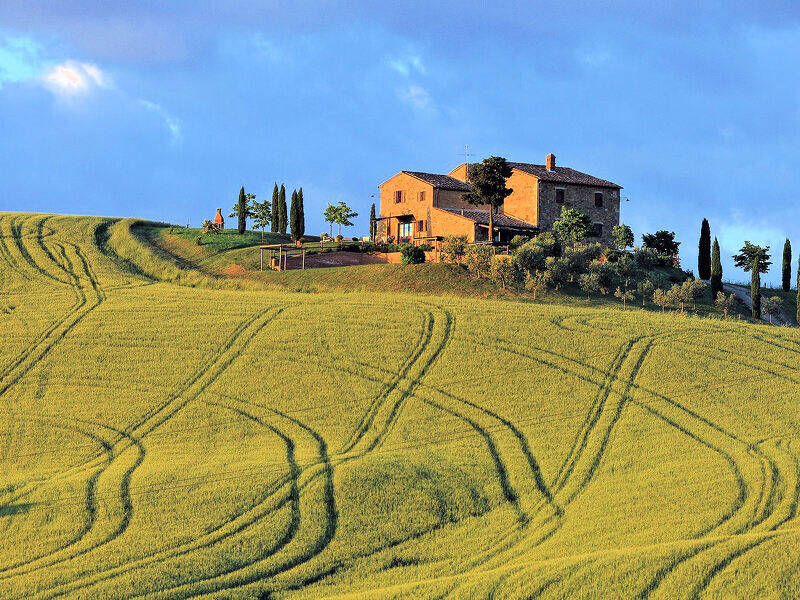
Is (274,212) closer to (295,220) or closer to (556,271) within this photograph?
(295,220)

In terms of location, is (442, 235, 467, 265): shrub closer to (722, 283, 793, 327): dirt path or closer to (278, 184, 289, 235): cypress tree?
(722, 283, 793, 327): dirt path

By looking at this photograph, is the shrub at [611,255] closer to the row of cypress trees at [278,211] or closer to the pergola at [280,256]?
the pergola at [280,256]

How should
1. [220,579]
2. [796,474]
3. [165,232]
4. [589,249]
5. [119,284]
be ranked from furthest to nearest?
[165,232] → [589,249] → [119,284] → [796,474] → [220,579]

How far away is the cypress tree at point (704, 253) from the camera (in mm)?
102500

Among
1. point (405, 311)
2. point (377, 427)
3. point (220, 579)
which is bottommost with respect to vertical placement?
point (220, 579)

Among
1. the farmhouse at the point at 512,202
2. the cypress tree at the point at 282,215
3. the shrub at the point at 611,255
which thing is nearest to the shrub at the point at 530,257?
the shrub at the point at 611,255

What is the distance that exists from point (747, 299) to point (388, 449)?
62.9 meters

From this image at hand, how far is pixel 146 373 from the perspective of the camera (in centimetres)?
4938

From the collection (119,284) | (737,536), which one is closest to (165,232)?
(119,284)

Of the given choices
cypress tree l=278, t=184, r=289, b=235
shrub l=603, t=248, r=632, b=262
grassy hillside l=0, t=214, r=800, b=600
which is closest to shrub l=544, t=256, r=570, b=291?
grassy hillside l=0, t=214, r=800, b=600

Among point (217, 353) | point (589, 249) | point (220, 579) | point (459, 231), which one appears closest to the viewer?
point (220, 579)

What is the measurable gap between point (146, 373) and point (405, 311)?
17694mm

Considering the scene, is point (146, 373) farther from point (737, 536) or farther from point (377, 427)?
point (737, 536)

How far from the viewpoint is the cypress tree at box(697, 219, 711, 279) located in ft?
336
